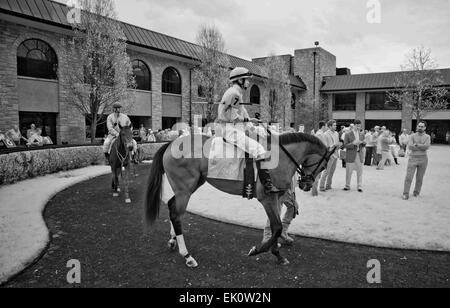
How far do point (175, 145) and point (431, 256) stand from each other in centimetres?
456

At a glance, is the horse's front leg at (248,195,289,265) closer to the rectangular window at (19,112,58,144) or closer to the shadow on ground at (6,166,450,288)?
the shadow on ground at (6,166,450,288)

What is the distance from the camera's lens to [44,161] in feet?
39.7

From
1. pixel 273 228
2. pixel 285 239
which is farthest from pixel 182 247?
pixel 285 239

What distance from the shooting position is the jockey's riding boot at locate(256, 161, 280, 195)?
14.2 ft

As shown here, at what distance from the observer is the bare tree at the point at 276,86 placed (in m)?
29.2

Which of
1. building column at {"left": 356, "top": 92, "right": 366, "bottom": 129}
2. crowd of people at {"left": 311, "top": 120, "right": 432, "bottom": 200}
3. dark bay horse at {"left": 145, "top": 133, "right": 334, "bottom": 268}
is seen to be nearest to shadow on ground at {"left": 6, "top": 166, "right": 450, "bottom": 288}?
dark bay horse at {"left": 145, "top": 133, "right": 334, "bottom": 268}

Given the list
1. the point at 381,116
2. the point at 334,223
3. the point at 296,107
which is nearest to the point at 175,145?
the point at 334,223

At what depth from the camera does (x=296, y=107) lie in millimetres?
41219

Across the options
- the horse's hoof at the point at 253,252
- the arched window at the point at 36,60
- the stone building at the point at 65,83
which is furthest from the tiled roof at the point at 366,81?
the horse's hoof at the point at 253,252

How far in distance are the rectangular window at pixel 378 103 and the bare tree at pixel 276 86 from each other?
16.7 metres

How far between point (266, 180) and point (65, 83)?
1739 cm

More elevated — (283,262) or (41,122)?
(41,122)

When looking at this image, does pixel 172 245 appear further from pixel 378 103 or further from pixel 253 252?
pixel 378 103
